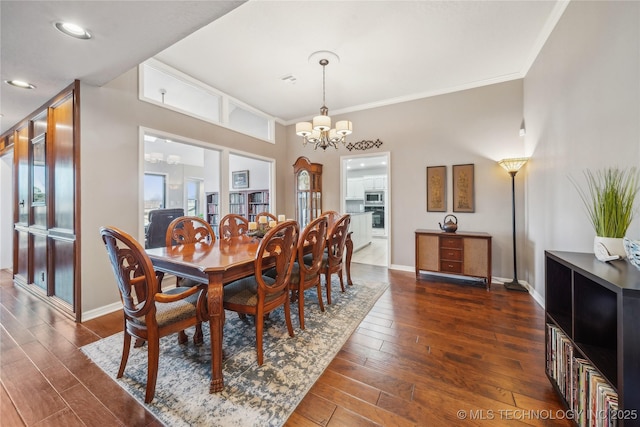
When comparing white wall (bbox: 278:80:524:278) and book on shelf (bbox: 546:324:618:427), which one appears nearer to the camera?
book on shelf (bbox: 546:324:618:427)

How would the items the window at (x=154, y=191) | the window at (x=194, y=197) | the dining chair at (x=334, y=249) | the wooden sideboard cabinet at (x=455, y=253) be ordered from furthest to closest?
the window at (x=194, y=197), the window at (x=154, y=191), the wooden sideboard cabinet at (x=455, y=253), the dining chair at (x=334, y=249)

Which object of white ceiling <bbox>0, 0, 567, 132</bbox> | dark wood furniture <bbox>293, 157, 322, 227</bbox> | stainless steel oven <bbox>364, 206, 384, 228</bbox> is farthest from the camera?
stainless steel oven <bbox>364, 206, 384, 228</bbox>

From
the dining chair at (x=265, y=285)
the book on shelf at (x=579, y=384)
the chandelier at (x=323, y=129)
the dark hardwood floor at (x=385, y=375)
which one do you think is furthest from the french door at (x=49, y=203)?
the book on shelf at (x=579, y=384)

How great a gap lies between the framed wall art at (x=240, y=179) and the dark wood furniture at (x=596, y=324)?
18.5 ft

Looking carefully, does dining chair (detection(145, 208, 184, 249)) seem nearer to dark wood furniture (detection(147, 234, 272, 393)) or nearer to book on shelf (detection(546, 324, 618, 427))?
dark wood furniture (detection(147, 234, 272, 393))

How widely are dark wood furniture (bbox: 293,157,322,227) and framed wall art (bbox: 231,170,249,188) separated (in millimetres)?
1669

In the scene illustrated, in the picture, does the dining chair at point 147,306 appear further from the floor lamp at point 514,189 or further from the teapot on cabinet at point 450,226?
the floor lamp at point 514,189

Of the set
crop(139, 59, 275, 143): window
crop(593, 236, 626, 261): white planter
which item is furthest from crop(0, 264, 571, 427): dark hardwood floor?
crop(139, 59, 275, 143): window

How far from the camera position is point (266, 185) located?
5.59 metres

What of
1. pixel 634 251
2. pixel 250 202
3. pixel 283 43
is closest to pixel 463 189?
pixel 634 251

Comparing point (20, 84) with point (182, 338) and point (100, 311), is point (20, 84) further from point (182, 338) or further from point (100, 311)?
point (182, 338)

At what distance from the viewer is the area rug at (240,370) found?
130 cm

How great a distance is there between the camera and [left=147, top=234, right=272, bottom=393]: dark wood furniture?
1.43 metres

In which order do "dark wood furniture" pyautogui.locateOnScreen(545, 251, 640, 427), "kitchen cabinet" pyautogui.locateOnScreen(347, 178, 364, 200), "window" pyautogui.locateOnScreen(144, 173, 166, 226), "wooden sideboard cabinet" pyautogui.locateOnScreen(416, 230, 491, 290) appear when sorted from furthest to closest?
"kitchen cabinet" pyautogui.locateOnScreen(347, 178, 364, 200)
"window" pyautogui.locateOnScreen(144, 173, 166, 226)
"wooden sideboard cabinet" pyautogui.locateOnScreen(416, 230, 491, 290)
"dark wood furniture" pyautogui.locateOnScreen(545, 251, 640, 427)
